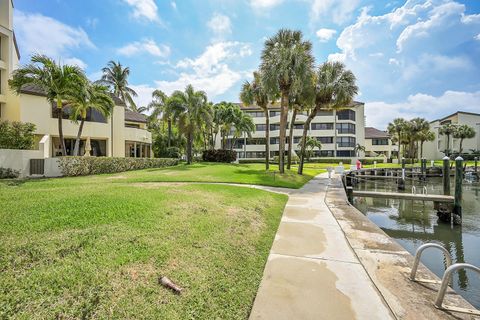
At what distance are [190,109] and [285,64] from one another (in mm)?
12857

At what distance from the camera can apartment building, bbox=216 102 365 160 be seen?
54.8 meters

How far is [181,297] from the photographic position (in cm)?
357

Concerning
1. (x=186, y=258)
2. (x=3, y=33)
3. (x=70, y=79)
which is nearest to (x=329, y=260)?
(x=186, y=258)

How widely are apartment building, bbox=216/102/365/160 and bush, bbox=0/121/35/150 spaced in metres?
38.6

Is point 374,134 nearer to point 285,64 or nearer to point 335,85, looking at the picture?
point 335,85

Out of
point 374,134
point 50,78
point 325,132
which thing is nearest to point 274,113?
point 325,132

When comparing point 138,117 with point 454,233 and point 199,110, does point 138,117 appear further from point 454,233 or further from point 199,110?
point 454,233

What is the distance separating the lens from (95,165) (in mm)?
19297

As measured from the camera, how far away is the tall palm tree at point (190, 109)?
93.6ft

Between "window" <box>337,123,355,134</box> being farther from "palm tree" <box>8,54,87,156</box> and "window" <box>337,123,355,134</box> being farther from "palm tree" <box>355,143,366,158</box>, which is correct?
"palm tree" <box>8,54,87,156</box>

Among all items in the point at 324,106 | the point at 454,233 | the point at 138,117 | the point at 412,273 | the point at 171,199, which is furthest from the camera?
the point at 138,117

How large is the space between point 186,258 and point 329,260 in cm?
304

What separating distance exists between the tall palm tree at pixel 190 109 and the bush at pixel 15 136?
14.3 m

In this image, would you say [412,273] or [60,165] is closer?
[412,273]
